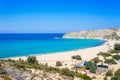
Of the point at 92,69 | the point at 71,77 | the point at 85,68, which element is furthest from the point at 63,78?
the point at 85,68

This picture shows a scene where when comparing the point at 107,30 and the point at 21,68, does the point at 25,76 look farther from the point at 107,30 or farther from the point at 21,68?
the point at 107,30

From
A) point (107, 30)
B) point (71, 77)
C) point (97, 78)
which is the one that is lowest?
point (97, 78)

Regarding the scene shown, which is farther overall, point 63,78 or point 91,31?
point 91,31

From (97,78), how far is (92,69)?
4.57 metres

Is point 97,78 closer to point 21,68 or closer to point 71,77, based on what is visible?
point 71,77

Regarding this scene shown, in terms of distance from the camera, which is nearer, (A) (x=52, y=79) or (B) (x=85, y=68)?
(A) (x=52, y=79)

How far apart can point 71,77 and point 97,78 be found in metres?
11.8

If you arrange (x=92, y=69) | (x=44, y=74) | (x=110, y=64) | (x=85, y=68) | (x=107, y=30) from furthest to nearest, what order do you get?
(x=107, y=30) < (x=110, y=64) < (x=85, y=68) < (x=92, y=69) < (x=44, y=74)

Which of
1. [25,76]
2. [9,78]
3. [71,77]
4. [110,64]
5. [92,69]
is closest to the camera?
[9,78]

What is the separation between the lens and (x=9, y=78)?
11320 mm

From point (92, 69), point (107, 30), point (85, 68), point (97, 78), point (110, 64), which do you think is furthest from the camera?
point (107, 30)

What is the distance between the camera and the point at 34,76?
493 inches

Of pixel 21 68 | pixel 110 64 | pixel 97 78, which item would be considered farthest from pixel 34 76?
pixel 110 64

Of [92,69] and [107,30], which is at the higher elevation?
[107,30]
